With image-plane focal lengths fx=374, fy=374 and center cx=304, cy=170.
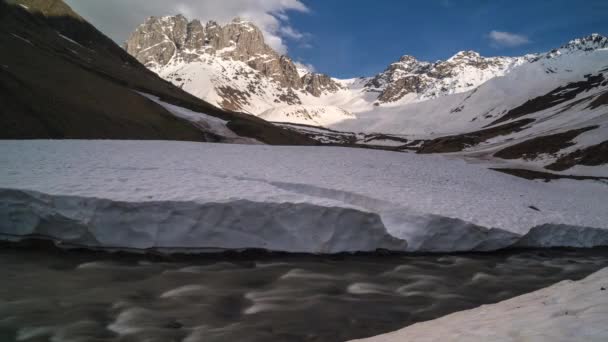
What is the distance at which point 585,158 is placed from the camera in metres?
49.9

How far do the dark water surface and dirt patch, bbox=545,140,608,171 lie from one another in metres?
48.6

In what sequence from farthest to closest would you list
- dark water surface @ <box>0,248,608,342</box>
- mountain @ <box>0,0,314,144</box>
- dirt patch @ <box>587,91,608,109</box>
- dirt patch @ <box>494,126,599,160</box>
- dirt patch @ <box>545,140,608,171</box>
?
dirt patch @ <box>587,91,608,109</box> < dirt patch @ <box>494,126,599,160</box> < dirt patch @ <box>545,140,608,171</box> < mountain @ <box>0,0,314,144</box> < dark water surface @ <box>0,248,608,342</box>

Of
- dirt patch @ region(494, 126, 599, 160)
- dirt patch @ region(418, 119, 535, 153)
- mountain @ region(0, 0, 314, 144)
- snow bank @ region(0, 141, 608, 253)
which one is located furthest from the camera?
dirt patch @ region(418, 119, 535, 153)

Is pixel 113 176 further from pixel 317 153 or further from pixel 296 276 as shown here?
pixel 317 153

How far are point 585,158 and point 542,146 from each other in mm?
16539

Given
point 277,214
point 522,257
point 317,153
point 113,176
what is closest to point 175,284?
point 277,214

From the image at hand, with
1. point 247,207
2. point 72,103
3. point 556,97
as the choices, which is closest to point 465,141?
point 556,97

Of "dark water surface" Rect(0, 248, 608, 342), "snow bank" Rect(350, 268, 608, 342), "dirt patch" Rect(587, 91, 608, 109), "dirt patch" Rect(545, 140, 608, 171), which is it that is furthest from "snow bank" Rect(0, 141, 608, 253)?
"dirt patch" Rect(587, 91, 608, 109)

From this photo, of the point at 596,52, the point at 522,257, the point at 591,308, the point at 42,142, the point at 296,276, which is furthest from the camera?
the point at 596,52

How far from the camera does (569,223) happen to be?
40.2 ft

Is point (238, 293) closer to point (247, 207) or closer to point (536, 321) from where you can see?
point (247, 207)

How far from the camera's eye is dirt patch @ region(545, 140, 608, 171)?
47766 millimetres

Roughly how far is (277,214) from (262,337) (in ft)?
14.3

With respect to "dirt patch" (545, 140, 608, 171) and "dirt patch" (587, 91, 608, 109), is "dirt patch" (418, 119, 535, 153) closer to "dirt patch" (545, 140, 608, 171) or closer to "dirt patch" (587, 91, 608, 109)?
"dirt patch" (587, 91, 608, 109)
